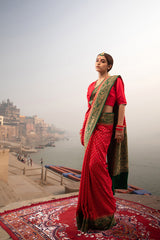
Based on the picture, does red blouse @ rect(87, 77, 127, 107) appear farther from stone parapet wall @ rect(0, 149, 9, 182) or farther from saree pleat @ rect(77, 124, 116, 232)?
stone parapet wall @ rect(0, 149, 9, 182)

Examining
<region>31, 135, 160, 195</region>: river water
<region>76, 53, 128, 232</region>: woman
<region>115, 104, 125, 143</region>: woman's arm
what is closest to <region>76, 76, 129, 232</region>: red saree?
<region>76, 53, 128, 232</region>: woman

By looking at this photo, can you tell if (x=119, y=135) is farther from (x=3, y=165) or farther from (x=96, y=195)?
(x=3, y=165)

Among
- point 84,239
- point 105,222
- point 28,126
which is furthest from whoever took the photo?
point 28,126

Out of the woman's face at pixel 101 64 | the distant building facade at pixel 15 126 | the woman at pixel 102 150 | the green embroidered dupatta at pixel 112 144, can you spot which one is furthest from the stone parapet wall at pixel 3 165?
the distant building facade at pixel 15 126

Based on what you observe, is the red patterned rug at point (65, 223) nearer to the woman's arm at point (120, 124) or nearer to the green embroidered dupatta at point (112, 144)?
the green embroidered dupatta at point (112, 144)

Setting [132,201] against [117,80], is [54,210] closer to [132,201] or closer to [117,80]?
[132,201]

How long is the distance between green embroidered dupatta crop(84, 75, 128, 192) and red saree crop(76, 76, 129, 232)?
0.05 ft

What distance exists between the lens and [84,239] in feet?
6.31

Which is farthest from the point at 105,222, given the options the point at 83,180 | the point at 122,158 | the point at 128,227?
the point at 122,158

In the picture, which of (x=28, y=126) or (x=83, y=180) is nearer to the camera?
(x=83, y=180)

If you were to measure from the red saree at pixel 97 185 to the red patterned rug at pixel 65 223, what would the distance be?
12 cm

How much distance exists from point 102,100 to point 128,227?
1.60 metres

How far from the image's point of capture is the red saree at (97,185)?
2176mm

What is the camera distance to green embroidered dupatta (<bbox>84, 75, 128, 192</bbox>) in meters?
2.42
